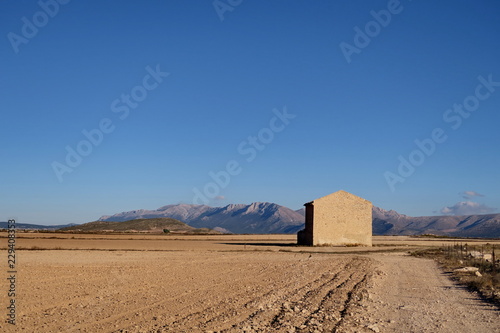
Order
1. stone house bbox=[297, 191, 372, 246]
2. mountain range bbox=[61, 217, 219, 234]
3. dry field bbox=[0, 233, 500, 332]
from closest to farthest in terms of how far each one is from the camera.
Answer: dry field bbox=[0, 233, 500, 332] < stone house bbox=[297, 191, 372, 246] < mountain range bbox=[61, 217, 219, 234]

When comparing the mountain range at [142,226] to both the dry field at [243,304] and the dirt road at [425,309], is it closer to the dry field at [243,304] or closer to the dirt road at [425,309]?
the dry field at [243,304]

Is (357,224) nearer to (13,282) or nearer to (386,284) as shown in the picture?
(386,284)

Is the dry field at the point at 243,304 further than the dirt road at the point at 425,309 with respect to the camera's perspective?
No

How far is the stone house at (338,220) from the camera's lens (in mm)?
49375

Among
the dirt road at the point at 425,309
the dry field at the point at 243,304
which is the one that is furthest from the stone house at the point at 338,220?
the dirt road at the point at 425,309

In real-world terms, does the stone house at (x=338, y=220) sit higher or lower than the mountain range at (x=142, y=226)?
higher

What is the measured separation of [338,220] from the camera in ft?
165

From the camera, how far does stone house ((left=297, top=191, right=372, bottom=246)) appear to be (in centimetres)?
4938

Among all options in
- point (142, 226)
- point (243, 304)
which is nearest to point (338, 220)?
point (243, 304)

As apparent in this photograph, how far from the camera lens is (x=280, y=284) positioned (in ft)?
56.3

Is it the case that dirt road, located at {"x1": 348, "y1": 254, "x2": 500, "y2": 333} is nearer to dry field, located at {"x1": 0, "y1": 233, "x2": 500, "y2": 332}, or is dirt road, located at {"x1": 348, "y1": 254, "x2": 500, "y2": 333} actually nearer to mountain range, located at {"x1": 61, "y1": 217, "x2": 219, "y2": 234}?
dry field, located at {"x1": 0, "y1": 233, "x2": 500, "y2": 332}

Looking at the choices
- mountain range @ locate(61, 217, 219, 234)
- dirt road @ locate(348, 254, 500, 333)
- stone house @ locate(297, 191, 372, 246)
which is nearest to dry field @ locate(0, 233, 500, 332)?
dirt road @ locate(348, 254, 500, 333)

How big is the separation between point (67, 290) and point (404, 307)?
33.1 feet

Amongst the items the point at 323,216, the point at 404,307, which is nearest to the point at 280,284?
the point at 404,307
